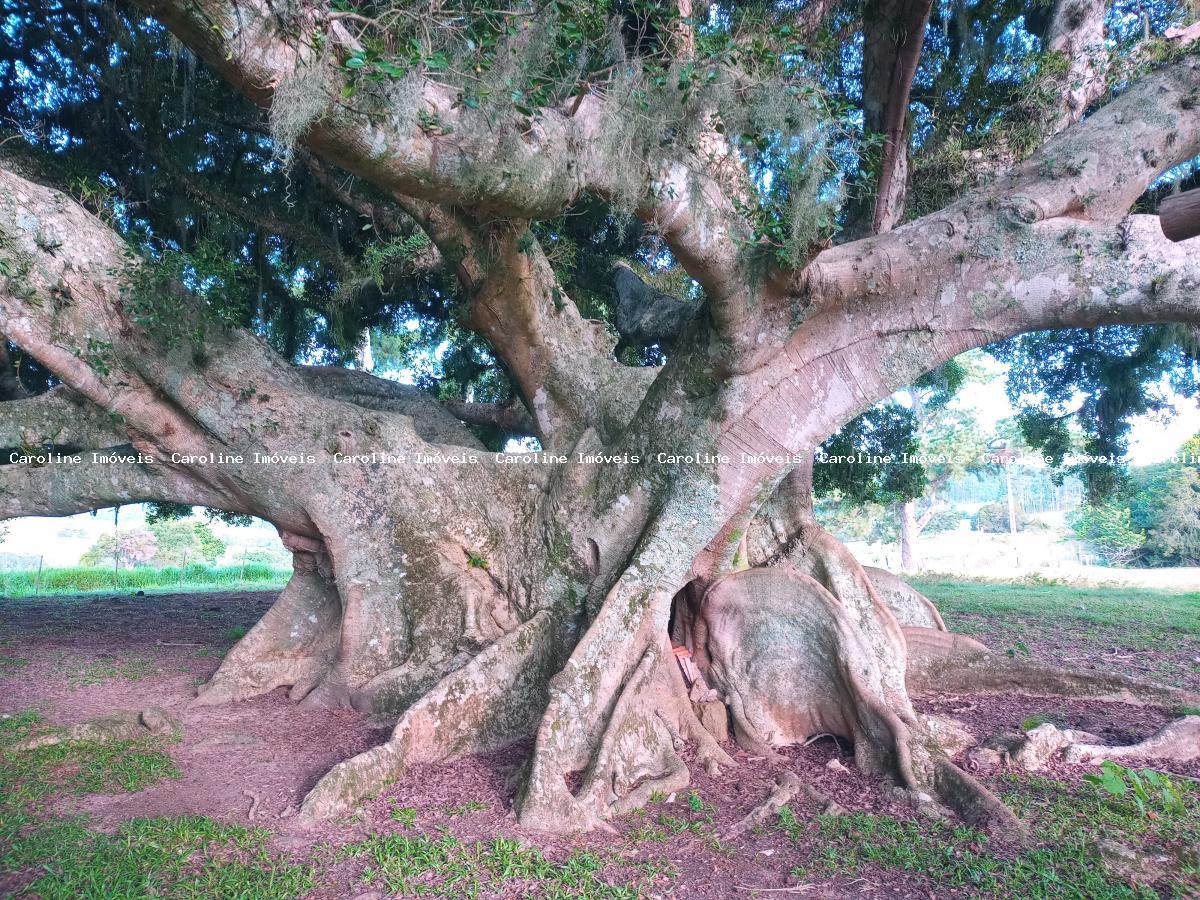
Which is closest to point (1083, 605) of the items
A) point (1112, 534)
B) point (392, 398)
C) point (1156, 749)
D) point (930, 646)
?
point (930, 646)

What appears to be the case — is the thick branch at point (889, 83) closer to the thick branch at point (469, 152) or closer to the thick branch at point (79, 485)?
the thick branch at point (469, 152)

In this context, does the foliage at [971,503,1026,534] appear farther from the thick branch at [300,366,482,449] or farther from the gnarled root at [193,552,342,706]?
the gnarled root at [193,552,342,706]

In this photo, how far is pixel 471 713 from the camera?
538 centimetres

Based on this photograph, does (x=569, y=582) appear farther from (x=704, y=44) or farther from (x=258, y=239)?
(x=258, y=239)

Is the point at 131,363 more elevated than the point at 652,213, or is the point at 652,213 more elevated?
the point at 652,213

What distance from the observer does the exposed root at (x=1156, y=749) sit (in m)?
5.05

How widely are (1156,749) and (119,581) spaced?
19.4m

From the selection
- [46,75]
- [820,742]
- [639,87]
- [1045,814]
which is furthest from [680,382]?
[46,75]

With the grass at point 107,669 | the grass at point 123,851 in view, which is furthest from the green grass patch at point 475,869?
the grass at point 107,669

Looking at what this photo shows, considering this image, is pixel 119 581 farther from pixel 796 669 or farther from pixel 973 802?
pixel 973 802

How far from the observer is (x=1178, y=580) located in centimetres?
2045

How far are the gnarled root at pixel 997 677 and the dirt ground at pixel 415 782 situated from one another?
190 mm

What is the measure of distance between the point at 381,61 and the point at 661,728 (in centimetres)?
435

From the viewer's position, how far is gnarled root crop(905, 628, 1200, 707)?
21.1 feet
